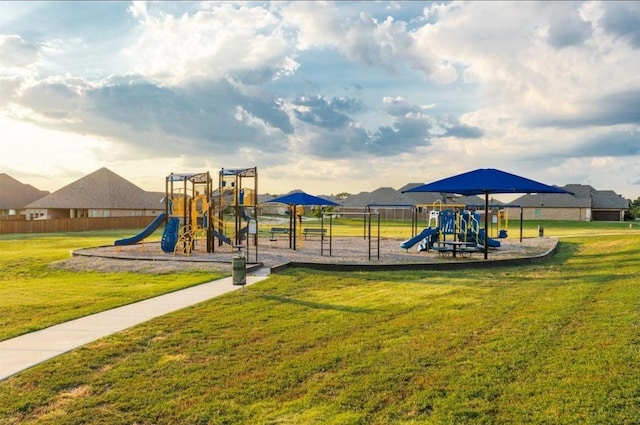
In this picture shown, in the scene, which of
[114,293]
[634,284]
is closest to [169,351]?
[114,293]

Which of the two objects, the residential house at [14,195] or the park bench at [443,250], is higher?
the residential house at [14,195]

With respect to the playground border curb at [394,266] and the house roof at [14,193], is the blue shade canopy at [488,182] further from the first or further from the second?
the house roof at [14,193]

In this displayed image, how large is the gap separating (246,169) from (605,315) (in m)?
16.7

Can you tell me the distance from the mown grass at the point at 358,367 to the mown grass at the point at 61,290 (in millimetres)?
1897

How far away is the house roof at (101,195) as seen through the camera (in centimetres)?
5788

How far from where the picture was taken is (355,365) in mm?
6043

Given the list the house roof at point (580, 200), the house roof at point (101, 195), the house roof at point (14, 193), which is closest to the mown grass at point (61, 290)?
the house roof at point (101, 195)

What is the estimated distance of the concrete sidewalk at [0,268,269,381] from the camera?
→ 6.55 m

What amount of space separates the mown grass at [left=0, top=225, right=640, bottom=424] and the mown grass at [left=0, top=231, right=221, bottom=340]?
1.90 metres

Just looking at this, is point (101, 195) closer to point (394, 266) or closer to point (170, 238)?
point (170, 238)

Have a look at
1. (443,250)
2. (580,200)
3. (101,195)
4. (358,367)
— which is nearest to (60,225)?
(101,195)

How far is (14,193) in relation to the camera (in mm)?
69750

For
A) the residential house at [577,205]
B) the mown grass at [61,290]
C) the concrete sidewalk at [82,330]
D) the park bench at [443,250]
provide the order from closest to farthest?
the concrete sidewalk at [82,330] → the mown grass at [61,290] → the park bench at [443,250] → the residential house at [577,205]

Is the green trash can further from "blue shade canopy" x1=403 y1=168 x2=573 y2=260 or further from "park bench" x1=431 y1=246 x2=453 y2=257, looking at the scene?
"park bench" x1=431 y1=246 x2=453 y2=257
